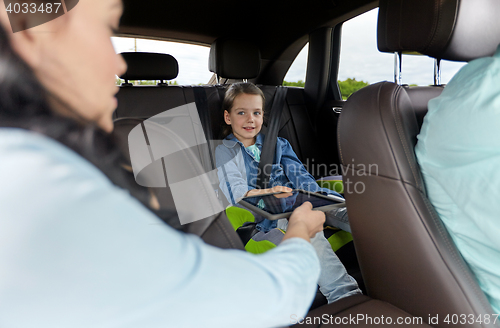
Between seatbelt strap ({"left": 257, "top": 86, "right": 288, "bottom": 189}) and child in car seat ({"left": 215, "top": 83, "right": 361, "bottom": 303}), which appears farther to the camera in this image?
seatbelt strap ({"left": 257, "top": 86, "right": 288, "bottom": 189})

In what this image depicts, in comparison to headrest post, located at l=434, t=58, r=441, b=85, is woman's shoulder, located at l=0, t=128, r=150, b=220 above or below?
below

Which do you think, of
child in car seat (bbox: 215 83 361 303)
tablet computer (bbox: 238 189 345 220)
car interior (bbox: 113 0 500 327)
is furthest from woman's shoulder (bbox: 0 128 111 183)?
child in car seat (bbox: 215 83 361 303)

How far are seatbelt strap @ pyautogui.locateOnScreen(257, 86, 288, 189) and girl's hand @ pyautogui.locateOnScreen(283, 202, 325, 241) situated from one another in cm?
110

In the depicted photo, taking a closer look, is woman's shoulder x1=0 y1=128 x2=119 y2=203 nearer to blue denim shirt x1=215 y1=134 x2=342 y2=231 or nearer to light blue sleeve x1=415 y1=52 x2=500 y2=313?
light blue sleeve x1=415 y1=52 x2=500 y2=313

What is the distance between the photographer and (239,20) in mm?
2881

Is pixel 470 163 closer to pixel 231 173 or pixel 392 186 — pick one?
pixel 392 186

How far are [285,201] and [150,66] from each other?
1175mm

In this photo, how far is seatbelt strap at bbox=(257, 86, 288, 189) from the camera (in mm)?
1897

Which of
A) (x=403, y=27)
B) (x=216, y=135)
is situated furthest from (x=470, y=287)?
(x=216, y=135)

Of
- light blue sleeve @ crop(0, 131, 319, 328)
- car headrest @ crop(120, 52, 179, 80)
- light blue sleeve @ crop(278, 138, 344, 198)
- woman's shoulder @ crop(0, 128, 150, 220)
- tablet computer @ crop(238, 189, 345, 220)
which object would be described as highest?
car headrest @ crop(120, 52, 179, 80)

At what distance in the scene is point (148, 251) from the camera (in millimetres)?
352

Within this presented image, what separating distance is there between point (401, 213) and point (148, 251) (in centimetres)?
68

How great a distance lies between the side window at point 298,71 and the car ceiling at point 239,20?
83 mm

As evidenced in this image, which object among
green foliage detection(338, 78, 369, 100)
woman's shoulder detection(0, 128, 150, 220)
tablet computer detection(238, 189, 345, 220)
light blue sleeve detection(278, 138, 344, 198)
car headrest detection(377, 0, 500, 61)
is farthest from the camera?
green foliage detection(338, 78, 369, 100)
